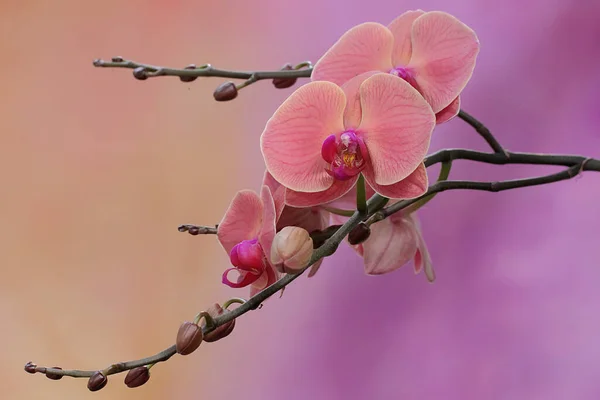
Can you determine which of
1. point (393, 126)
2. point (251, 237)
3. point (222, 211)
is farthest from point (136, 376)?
point (222, 211)

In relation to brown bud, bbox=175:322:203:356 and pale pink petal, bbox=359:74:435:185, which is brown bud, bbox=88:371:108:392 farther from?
pale pink petal, bbox=359:74:435:185

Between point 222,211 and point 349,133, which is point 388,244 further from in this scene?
point 222,211

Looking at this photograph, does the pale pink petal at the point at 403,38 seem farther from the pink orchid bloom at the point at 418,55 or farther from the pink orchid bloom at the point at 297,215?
the pink orchid bloom at the point at 297,215

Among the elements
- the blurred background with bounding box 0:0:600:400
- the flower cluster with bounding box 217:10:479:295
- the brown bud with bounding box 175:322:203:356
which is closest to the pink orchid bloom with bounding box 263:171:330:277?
the flower cluster with bounding box 217:10:479:295

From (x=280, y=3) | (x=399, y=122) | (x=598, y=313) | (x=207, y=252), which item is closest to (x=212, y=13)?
(x=280, y=3)

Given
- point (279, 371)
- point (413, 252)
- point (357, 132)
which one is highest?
point (357, 132)

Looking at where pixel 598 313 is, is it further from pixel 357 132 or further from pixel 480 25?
pixel 357 132

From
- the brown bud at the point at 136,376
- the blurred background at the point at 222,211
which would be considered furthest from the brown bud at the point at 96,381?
the blurred background at the point at 222,211
